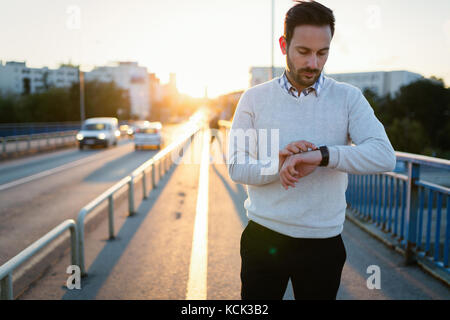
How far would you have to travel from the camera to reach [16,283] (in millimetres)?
4336

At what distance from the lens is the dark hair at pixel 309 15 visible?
178 centimetres

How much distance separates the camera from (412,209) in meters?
4.75

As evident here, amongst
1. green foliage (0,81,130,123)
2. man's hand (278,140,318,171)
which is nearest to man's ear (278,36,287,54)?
man's hand (278,140,318,171)

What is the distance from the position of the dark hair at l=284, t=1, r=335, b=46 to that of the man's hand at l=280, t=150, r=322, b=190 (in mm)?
556

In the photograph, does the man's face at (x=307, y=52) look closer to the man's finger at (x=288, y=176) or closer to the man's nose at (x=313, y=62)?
the man's nose at (x=313, y=62)

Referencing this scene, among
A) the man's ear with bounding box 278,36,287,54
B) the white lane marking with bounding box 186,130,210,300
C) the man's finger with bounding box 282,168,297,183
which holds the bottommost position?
the white lane marking with bounding box 186,130,210,300

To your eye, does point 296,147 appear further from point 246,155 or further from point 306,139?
point 246,155

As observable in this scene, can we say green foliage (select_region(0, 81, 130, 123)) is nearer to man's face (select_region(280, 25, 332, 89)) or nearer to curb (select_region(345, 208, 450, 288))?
curb (select_region(345, 208, 450, 288))

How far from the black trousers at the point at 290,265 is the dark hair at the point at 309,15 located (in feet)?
3.13

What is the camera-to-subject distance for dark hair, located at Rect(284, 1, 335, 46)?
178 centimetres

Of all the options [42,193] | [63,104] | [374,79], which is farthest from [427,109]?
[374,79]

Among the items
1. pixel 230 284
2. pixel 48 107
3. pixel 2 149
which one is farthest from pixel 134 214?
pixel 48 107

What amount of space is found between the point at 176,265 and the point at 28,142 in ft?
72.1
